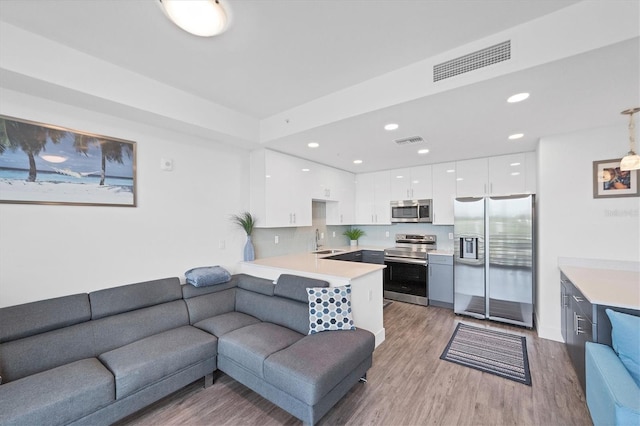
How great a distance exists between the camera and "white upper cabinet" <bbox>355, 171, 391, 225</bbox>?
520 centimetres

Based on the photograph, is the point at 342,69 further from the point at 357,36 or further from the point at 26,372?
the point at 26,372

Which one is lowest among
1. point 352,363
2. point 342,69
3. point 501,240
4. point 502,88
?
point 352,363

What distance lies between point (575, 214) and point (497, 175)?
4.09 feet

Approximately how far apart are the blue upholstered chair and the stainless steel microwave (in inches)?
118

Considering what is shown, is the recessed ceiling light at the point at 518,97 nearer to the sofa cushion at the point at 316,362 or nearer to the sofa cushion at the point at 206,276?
the sofa cushion at the point at 316,362

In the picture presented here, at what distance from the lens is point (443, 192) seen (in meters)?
4.52

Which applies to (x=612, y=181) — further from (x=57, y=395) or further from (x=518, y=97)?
(x=57, y=395)

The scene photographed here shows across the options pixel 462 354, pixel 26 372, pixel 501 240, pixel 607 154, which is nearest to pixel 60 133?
pixel 26 372

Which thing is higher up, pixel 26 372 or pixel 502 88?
pixel 502 88

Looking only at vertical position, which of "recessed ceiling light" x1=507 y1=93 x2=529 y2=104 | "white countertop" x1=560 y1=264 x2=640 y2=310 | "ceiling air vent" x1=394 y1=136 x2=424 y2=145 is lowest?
"white countertop" x1=560 y1=264 x2=640 y2=310

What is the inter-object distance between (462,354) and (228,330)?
98.2 inches

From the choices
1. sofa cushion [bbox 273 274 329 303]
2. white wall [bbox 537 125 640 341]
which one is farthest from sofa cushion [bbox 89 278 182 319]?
white wall [bbox 537 125 640 341]

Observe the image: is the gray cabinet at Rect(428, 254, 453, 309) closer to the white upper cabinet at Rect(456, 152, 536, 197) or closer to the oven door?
the oven door

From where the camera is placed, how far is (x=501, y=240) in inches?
144
